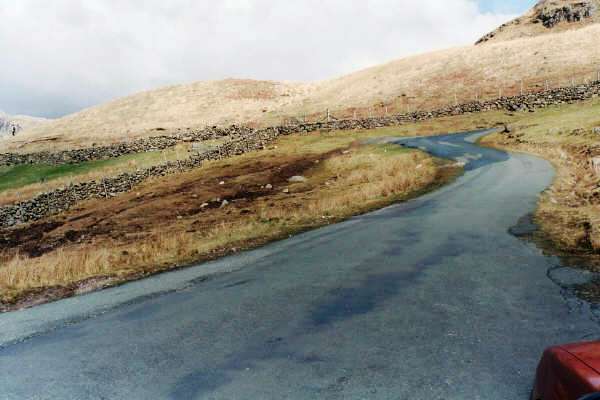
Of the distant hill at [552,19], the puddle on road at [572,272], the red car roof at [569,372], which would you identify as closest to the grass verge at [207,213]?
the puddle on road at [572,272]

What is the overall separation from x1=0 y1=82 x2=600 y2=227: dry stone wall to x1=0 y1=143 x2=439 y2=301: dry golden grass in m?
14.8

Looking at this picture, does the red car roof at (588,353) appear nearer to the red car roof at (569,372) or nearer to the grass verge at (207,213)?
Result: the red car roof at (569,372)

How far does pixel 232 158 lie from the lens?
45.8 meters

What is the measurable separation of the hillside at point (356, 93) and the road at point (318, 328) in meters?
Result: 60.1

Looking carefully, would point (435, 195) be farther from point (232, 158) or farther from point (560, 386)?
point (232, 158)

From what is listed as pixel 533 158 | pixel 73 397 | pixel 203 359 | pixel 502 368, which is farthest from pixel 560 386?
pixel 533 158

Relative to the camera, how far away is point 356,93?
274 feet

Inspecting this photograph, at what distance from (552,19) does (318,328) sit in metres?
129

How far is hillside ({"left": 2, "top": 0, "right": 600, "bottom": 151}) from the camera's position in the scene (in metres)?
68.8

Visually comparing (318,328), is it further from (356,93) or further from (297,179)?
(356,93)

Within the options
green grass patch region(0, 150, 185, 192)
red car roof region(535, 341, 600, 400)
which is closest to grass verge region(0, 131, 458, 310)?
green grass patch region(0, 150, 185, 192)

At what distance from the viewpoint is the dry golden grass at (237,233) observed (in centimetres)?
1296

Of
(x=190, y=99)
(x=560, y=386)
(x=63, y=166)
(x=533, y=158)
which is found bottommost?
(x=533, y=158)

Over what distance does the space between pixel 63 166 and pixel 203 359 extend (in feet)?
167
